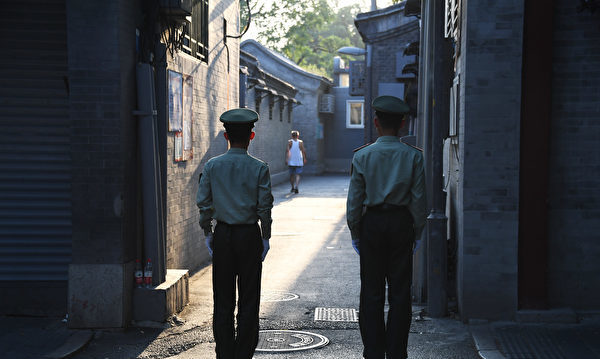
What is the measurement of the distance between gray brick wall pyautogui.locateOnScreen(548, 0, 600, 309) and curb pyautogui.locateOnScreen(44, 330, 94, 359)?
442cm

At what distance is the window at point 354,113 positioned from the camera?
4044 cm

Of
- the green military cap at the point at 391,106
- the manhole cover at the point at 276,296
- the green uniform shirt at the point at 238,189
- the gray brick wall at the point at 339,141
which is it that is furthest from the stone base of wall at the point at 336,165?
the green uniform shirt at the point at 238,189

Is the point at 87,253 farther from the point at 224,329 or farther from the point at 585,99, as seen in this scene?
the point at 585,99

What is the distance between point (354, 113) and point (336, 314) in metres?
34.0

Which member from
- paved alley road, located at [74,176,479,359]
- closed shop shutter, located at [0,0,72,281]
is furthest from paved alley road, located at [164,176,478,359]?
closed shop shutter, located at [0,0,72,281]

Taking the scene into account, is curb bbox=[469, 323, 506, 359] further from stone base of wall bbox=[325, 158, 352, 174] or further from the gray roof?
stone base of wall bbox=[325, 158, 352, 174]

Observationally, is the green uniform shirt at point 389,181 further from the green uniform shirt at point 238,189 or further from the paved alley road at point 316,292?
the paved alley road at point 316,292

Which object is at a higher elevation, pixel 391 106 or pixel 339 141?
pixel 391 106

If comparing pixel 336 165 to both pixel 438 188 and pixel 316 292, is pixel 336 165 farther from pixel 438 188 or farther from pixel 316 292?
pixel 438 188

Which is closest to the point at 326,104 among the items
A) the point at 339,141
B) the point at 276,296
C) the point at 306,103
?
the point at 306,103

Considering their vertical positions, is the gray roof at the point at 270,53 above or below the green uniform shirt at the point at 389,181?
above

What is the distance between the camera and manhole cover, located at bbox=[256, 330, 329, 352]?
601 centimetres

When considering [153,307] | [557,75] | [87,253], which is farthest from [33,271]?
[557,75]

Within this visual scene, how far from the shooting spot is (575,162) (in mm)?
6598
